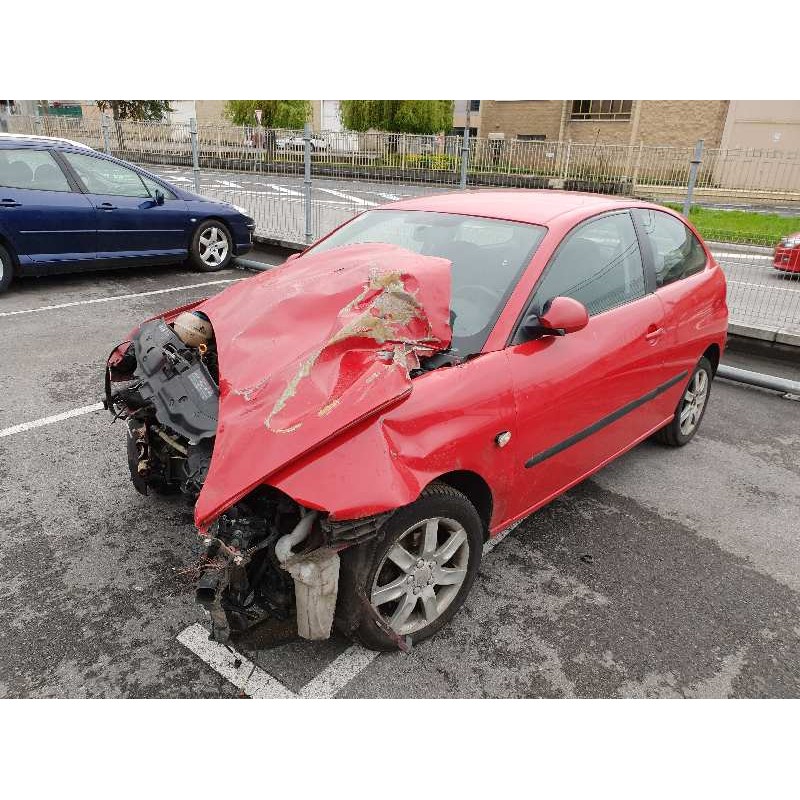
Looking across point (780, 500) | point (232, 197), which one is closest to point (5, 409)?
point (780, 500)

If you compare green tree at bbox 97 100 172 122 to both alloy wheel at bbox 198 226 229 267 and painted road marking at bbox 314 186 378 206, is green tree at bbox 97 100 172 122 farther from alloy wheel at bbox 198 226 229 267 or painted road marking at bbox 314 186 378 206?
alloy wheel at bbox 198 226 229 267

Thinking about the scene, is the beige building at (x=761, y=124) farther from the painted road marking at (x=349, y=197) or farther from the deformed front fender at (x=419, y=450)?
the deformed front fender at (x=419, y=450)

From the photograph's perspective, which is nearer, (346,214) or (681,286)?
(681,286)

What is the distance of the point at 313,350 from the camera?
8.00ft

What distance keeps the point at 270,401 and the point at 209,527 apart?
1.59ft

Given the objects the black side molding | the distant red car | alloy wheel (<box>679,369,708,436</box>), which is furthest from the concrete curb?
the black side molding

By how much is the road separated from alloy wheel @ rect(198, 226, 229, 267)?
121 centimetres

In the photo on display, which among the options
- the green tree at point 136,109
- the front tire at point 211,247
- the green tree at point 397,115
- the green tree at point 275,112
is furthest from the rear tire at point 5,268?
the green tree at point 275,112

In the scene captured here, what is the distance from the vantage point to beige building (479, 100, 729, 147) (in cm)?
2728

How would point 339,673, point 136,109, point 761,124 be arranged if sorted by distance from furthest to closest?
point 136,109
point 761,124
point 339,673

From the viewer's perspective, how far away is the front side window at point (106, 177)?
7.52 m

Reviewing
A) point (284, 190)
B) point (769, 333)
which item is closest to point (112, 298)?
point (284, 190)

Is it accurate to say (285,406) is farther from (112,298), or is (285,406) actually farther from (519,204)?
(112,298)

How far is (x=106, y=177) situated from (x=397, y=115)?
26284 millimetres
